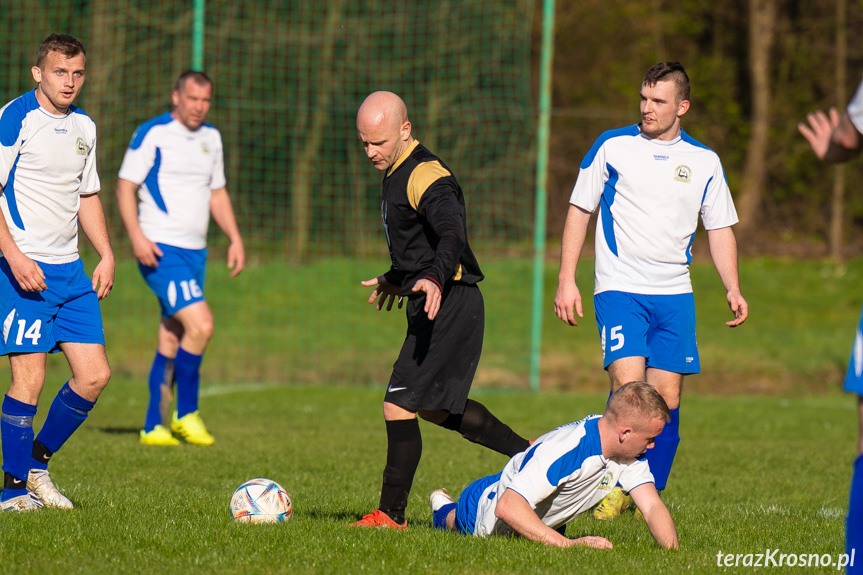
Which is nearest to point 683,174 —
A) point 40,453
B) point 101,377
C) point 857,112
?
point 857,112

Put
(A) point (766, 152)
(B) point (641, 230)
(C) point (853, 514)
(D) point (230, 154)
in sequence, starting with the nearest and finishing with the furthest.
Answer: (C) point (853, 514) < (B) point (641, 230) < (D) point (230, 154) < (A) point (766, 152)

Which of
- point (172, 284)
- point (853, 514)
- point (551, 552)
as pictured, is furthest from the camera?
point (172, 284)

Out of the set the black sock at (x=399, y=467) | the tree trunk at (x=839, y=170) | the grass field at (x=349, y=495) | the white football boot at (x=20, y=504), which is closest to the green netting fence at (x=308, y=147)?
the grass field at (x=349, y=495)

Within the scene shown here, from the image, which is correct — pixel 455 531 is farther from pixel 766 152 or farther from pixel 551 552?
pixel 766 152

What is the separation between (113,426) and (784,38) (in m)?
18.9

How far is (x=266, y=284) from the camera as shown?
16.8 metres

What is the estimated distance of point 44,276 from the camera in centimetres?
500

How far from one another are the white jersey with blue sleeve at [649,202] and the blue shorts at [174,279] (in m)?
3.56

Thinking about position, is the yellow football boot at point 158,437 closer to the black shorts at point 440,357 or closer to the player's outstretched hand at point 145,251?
the player's outstretched hand at point 145,251

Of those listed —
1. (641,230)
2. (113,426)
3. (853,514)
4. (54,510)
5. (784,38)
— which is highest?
(784,38)

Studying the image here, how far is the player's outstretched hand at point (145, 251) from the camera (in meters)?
7.70

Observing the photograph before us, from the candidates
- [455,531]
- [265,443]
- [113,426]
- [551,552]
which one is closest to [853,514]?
[551,552]

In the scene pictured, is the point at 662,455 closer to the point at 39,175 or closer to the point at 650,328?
the point at 650,328

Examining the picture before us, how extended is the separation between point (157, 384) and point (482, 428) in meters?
3.84
